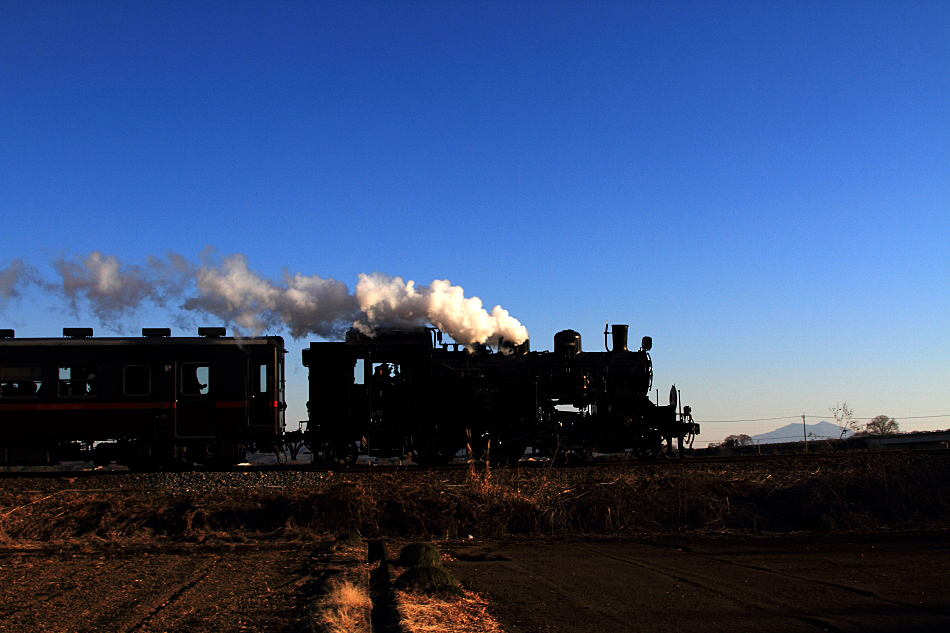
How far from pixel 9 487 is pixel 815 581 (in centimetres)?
1487

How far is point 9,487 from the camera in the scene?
1511 centimetres

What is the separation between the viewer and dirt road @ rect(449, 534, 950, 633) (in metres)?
6.14

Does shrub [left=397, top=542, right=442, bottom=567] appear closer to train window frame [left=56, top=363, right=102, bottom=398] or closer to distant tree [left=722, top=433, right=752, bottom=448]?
train window frame [left=56, top=363, right=102, bottom=398]

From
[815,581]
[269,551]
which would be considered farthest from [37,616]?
[815,581]

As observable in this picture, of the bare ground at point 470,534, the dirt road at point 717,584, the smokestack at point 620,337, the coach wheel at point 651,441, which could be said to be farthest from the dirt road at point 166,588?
the smokestack at point 620,337

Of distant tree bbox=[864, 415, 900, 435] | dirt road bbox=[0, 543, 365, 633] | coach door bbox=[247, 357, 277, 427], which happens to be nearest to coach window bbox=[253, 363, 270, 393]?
coach door bbox=[247, 357, 277, 427]

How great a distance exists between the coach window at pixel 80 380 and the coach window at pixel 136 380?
566 mm

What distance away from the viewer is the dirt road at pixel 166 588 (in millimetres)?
5973

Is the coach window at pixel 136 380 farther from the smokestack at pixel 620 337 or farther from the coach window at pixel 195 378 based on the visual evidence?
the smokestack at pixel 620 337

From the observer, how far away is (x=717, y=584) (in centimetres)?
759

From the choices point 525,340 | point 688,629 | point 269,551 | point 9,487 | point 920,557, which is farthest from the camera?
point 525,340

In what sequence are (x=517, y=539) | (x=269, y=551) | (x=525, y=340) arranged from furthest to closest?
(x=525, y=340) → (x=517, y=539) → (x=269, y=551)

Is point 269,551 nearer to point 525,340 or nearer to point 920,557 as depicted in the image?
point 920,557

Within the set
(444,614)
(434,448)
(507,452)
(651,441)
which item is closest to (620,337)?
(651,441)
